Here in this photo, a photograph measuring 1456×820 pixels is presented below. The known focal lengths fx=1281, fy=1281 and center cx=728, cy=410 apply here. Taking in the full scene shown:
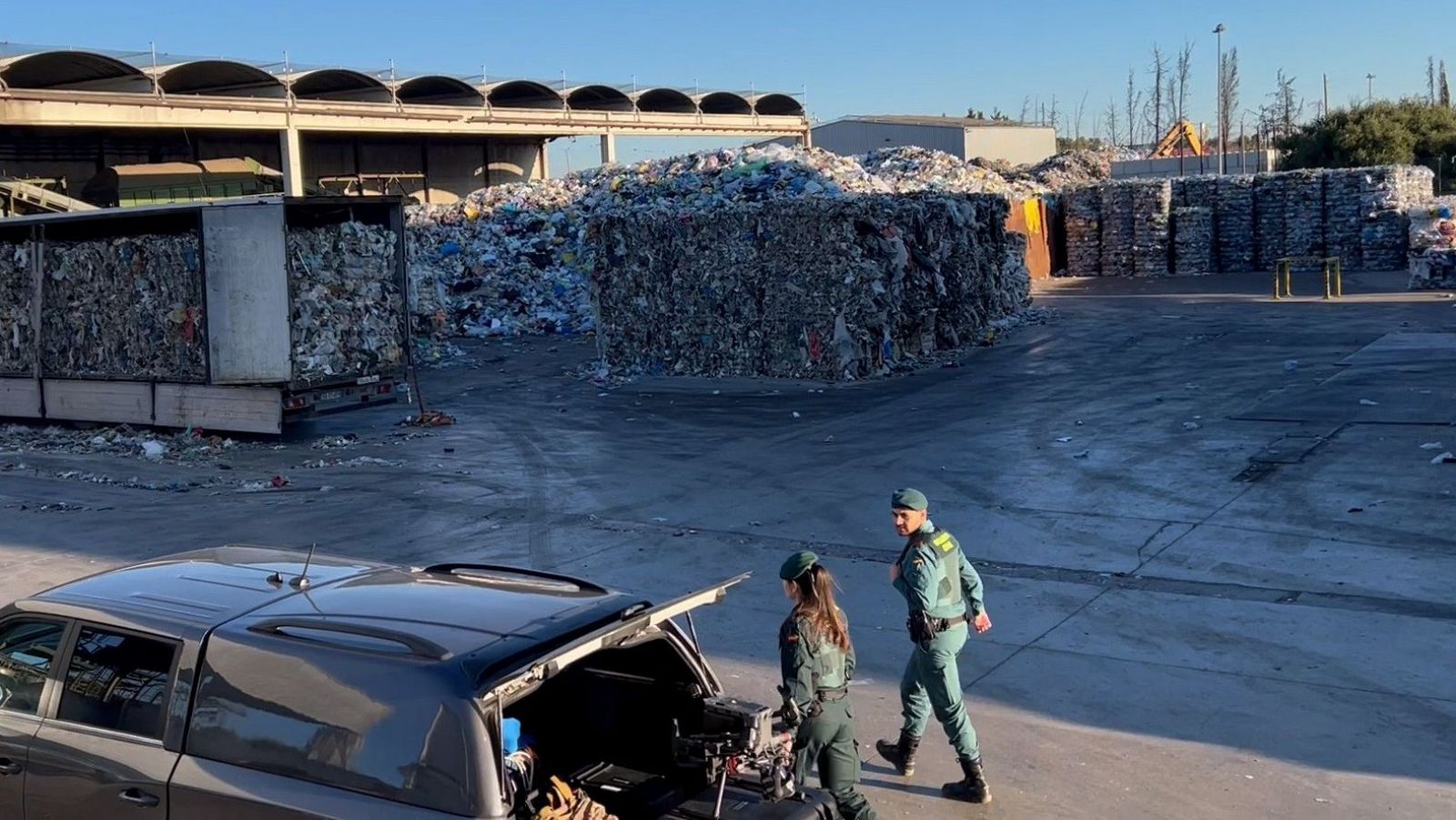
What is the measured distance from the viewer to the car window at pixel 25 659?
4578 millimetres

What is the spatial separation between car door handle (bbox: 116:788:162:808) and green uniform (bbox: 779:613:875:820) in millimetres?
2297

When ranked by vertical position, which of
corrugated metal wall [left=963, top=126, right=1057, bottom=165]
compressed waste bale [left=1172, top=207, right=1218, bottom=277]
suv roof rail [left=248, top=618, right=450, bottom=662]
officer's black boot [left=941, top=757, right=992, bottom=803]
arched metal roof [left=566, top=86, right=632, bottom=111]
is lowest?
officer's black boot [left=941, top=757, right=992, bottom=803]

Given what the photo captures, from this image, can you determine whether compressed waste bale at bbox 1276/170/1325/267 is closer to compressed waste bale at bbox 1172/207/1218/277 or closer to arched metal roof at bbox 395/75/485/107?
compressed waste bale at bbox 1172/207/1218/277

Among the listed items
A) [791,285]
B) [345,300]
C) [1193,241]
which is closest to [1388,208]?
[1193,241]

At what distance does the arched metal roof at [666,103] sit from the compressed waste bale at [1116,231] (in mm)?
25713

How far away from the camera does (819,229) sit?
65.3 feet

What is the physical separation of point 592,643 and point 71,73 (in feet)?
143

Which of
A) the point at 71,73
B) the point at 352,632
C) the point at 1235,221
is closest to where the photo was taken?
the point at 352,632

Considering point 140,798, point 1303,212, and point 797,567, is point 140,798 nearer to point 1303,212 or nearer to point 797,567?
point 797,567

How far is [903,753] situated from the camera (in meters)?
6.16

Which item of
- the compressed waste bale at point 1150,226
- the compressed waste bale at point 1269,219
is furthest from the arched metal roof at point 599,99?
the compressed waste bale at point 1269,219

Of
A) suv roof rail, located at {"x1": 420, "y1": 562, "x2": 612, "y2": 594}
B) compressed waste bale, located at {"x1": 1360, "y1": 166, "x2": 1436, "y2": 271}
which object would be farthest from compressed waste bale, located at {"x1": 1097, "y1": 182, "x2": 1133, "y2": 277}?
suv roof rail, located at {"x1": 420, "y1": 562, "x2": 612, "y2": 594}

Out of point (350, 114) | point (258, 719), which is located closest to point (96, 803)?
point (258, 719)

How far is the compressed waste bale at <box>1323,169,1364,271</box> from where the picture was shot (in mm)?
32656
